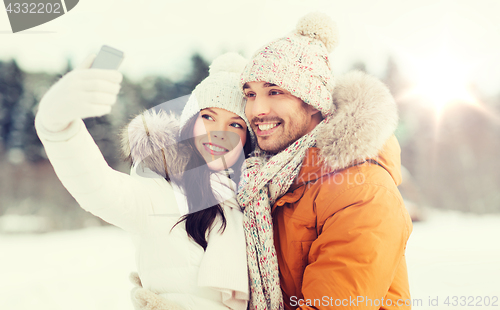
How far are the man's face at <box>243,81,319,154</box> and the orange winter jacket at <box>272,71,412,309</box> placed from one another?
196 mm

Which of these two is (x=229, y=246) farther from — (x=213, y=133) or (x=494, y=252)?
(x=494, y=252)

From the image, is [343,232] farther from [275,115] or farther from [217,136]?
[217,136]

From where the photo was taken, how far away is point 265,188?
56.4 inches

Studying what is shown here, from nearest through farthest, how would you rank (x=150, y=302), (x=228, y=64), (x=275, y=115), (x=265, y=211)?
(x=150, y=302) < (x=265, y=211) < (x=275, y=115) < (x=228, y=64)

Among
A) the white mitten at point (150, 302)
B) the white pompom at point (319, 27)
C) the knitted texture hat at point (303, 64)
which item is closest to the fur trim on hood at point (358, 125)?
the knitted texture hat at point (303, 64)

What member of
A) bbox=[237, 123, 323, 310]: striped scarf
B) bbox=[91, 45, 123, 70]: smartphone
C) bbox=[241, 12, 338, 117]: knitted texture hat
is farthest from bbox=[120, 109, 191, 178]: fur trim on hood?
bbox=[91, 45, 123, 70]: smartphone

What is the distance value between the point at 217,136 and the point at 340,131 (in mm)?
669

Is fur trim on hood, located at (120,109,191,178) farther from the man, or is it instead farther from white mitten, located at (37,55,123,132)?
white mitten, located at (37,55,123,132)

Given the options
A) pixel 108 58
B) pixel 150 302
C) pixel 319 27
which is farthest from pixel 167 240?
pixel 319 27

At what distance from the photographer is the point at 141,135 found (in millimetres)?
1375

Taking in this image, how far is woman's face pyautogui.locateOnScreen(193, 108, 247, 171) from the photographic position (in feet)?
5.25

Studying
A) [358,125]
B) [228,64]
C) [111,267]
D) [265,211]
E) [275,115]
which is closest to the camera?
[358,125]

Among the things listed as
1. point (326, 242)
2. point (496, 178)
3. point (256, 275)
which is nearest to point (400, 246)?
point (326, 242)

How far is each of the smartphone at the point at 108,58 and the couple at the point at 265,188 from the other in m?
0.04
